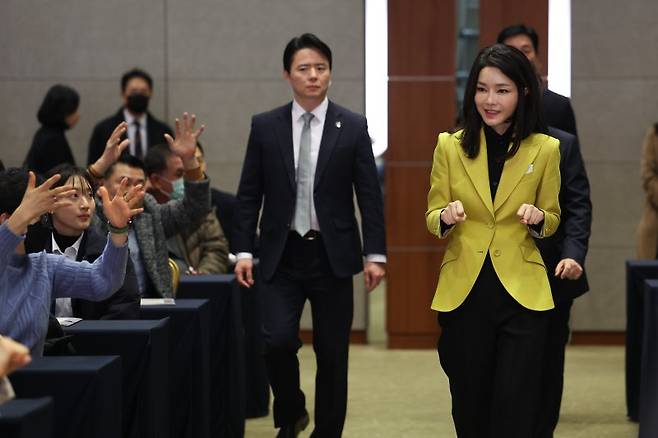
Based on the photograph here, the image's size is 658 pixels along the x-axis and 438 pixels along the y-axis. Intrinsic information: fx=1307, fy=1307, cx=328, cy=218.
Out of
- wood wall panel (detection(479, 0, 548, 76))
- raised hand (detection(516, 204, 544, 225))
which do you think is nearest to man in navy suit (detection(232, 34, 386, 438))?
raised hand (detection(516, 204, 544, 225))

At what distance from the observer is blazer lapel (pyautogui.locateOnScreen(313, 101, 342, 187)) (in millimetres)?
5062

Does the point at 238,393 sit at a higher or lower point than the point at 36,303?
lower

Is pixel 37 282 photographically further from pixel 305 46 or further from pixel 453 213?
pixel 305 46

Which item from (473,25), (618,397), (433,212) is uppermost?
(473,25)

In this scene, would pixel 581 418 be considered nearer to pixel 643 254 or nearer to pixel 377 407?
pixel 377 407

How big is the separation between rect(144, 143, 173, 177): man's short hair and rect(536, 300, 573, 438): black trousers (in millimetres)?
2269

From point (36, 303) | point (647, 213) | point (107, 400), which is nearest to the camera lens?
point (107, 400)

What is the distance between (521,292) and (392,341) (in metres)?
4.96

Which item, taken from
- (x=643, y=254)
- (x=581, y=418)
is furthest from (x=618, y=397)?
(x=643, y=254)

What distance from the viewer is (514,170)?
398cm

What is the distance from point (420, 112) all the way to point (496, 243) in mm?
4840

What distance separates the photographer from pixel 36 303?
3611 mm

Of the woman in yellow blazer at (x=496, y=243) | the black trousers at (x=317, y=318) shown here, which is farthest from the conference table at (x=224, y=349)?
the woman in yellow blazer at (x=496, y=243)

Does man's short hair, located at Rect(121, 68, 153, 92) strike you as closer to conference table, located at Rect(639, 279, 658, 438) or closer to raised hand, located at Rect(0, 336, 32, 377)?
conference table, located at Rect(639, 279, 658, 438)
